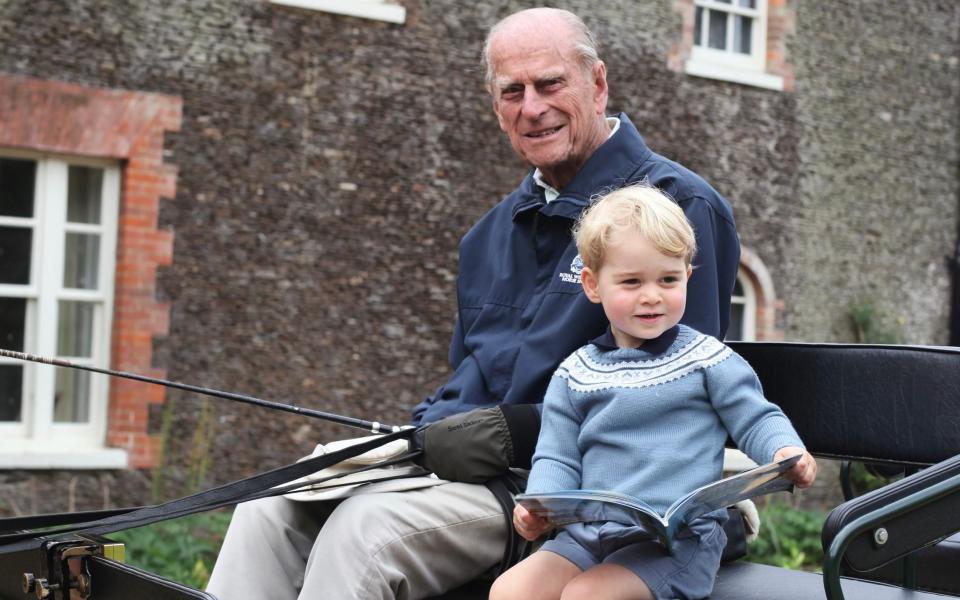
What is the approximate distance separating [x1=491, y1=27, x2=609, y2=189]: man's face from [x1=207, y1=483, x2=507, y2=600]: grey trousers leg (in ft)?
2.65

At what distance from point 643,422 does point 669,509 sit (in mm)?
355

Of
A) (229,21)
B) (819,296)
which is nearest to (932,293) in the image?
(819,296)

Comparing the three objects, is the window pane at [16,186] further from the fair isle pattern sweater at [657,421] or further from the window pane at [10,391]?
the fair isle pattern sweater at [657,421]

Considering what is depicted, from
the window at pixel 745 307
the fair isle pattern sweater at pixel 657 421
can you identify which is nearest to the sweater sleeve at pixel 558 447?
the fair isle pattern sweater at pixel 657 421

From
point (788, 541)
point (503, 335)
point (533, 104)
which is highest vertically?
point (533, 104)

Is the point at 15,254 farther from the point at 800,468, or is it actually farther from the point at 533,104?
the point at 800,468

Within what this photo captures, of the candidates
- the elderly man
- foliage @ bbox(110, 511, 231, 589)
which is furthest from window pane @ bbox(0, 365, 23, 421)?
the elderly man

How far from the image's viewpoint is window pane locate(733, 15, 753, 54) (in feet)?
36.3

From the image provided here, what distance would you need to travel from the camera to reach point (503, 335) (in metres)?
3.10

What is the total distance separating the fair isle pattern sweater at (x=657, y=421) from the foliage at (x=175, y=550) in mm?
3981

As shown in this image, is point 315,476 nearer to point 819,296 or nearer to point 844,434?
point 844,434

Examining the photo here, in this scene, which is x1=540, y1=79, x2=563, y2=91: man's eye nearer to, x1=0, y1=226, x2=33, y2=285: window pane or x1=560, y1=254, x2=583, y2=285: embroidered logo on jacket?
x1=560, y1=254, x2=583, y2=285: embroidered logo on jacket

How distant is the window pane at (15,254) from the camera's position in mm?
7910

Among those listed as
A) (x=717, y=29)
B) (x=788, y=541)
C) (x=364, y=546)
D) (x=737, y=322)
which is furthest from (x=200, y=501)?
(x=717, y=29)
